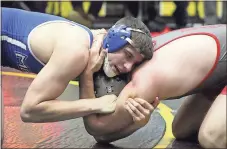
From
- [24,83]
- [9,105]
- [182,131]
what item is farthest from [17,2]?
[182,131]

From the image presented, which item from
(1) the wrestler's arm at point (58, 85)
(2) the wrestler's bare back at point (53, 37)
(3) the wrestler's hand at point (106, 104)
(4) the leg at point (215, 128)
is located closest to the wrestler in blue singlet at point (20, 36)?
(2) the wrestler's bare back at point (53, 37)

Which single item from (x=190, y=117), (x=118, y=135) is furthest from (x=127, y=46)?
(x=190, y=117)

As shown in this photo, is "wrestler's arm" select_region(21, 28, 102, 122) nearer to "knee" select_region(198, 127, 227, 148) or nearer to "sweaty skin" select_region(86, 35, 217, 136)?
"sweaty skin" select_region(86, 35, 217, 136)

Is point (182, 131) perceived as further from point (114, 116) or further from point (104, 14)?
point (104, 14)

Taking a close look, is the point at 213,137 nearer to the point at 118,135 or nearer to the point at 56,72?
the point at 118,135

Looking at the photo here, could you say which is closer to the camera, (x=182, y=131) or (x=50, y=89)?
(x=50, y=89)

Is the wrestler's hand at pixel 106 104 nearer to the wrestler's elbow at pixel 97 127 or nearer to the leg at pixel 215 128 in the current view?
the wrestler's elbow at pixel 97 127

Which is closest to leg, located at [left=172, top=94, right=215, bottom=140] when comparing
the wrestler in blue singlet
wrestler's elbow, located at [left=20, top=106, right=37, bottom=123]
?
the wrestler in blue singlet

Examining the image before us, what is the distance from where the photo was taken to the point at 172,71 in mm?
2113

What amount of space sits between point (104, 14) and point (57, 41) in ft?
21.0

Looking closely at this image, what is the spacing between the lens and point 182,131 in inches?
102

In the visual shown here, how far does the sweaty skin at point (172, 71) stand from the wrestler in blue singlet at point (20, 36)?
0.92 ft

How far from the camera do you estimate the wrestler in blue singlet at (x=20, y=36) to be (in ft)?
7.43

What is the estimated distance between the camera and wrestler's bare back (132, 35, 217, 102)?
6.93 feet
